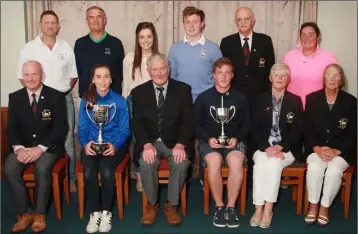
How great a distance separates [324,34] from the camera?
4965 millimetres

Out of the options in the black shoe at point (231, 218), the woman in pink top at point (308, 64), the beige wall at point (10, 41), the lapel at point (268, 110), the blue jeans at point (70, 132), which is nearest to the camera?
the black shoe at point (231, 218)

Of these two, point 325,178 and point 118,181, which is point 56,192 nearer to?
point 118,181

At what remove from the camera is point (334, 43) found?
16.4 feet

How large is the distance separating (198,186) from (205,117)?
103cm

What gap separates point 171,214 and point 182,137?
636 millimetres

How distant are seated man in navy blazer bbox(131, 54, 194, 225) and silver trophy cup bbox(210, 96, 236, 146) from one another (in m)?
0.20

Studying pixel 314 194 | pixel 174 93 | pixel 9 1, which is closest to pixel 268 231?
pixel 314 194

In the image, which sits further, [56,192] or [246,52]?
[246,52]

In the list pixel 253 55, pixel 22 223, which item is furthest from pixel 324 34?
→ pixel 22 223

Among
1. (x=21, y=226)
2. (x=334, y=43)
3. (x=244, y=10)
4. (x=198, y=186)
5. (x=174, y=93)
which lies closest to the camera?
(x=21, y=226)

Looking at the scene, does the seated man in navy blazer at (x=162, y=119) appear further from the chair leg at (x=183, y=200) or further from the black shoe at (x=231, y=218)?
the black shoe at (x=231, y=218)

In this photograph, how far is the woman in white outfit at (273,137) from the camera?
142 inches

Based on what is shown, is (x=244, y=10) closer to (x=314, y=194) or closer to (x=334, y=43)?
(x=334, y=43)

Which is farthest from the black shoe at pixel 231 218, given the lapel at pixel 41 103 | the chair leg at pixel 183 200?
the lapel at pixel 41 103
